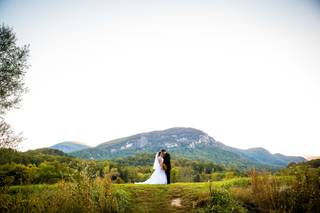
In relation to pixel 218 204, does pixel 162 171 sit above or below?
above

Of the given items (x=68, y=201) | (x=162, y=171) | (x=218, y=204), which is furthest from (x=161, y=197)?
(x=162, y=171)

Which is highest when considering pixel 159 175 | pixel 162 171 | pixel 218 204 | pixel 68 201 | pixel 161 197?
pixel 68 201

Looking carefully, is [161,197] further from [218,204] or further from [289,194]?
[289,194]

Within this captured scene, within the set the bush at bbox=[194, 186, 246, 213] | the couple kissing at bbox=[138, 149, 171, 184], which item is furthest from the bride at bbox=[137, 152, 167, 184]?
the bush at bbox=[194, 186, 246, 213]

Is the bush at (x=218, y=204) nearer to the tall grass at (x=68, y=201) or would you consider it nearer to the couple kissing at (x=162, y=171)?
the tall grass at (x=68, y=201)

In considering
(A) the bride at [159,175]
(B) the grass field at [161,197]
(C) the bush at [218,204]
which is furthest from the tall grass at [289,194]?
(A) the bride at [159,175]

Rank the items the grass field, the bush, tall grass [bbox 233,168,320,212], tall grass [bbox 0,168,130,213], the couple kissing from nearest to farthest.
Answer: tall grass [bbox 0,168,130,213], tall grass [bbox 233,168,320,212], the bush, the grass field, the couple kissing

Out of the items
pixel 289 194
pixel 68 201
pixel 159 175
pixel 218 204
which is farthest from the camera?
pixel 159 175

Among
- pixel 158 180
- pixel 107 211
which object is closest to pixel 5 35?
pixel 158 180

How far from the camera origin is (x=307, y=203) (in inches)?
345

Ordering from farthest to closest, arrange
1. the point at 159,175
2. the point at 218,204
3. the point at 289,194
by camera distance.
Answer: the point at 159,175
the point at 218,204
the point at 289,194

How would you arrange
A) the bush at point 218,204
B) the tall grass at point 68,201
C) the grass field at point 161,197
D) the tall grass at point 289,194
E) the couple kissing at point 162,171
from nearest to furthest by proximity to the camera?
1. the tall grass at point 68,201
2. the tall grass at point 289,194
3. the bush at point 218,204
4. the grass field at point 161,197
5. the couple kissing at point 162,171

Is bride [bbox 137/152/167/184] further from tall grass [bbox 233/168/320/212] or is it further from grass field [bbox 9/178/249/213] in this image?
tall grass [bbox 233/168/320/212]

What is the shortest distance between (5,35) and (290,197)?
23.1 metres
